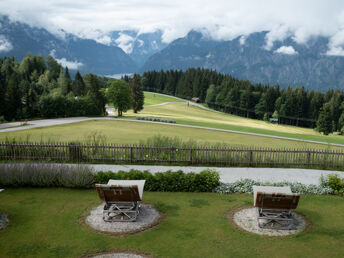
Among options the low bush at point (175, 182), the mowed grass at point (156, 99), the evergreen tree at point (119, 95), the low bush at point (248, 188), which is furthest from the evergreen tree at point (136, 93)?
the low bush at point (248, 188)

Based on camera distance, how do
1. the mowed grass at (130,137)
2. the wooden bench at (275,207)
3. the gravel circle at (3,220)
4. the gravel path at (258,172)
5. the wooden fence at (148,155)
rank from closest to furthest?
the wooden bench at (275,207) → the gravel circle at (3,220) → the gravel path at (258,172) → the wooden fence at (148,155) → the mowed grass at (130,137)

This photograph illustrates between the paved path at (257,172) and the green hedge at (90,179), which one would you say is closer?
the green hedge at (90,179)

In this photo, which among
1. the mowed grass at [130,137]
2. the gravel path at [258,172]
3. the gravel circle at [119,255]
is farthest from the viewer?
the mowed grass at [130,137]

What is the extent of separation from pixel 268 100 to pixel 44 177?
10851 centimetres

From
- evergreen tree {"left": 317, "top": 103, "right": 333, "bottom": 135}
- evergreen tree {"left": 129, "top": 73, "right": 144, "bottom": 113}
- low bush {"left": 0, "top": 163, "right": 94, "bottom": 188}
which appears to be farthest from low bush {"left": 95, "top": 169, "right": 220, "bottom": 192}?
evergreen tree {"left": 317, "top": 103, "right": 333, "bottom": 135}

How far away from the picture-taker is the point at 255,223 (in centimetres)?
974

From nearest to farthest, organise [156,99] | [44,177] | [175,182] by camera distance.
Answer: [175,182]
[44,177]
[156,99]

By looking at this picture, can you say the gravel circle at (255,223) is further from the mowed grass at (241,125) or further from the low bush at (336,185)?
the mowed grass at (241,125)

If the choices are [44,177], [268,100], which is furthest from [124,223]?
[268,100]

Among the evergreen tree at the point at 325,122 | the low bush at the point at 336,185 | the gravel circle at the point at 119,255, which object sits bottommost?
the evergreen tree at the point at 325,122

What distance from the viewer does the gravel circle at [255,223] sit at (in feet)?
30.0

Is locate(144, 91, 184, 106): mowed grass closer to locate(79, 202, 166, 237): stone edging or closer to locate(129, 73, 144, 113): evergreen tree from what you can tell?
locate(129, 73, 144, 113): evergreen tree

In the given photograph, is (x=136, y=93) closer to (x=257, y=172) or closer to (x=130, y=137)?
(x=130, y=137)

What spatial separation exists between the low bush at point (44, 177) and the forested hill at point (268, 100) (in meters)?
84.9
